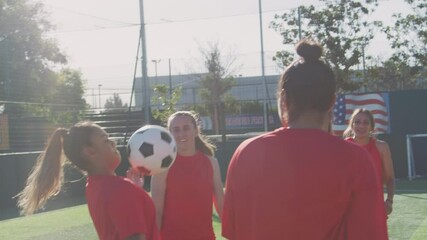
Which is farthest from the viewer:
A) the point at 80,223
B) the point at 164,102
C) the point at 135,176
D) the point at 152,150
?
the point at 164,102

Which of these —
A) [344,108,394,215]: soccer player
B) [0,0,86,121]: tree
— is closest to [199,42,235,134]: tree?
[0,0,86,121]: tree

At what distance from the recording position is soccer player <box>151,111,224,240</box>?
4.08 metres

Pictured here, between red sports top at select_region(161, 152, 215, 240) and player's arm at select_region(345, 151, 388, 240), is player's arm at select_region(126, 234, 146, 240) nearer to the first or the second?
player's arm at select_region(345, 151, 388, 240)

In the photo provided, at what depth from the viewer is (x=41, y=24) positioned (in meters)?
30.6

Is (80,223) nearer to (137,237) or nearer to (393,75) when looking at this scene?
(137,237)

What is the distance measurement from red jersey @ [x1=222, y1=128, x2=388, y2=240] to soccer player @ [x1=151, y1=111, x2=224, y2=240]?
1852 millimetres

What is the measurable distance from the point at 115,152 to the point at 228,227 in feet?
3.19

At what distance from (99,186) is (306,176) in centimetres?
115

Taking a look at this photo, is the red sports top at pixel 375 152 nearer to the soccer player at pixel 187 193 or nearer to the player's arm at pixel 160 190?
the soccer player at pixel 187 193

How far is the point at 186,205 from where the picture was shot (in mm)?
4109

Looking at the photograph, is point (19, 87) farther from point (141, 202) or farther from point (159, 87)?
point (141, 202)

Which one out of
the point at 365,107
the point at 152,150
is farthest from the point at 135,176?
the point at 365,107

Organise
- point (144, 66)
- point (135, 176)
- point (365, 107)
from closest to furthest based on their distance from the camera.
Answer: point (135, 176)
point (144, 66)
point (365, 107)

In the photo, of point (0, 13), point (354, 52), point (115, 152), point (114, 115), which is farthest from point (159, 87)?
point (0, 13)
